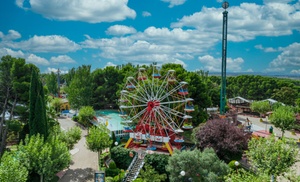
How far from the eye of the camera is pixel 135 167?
23422mm

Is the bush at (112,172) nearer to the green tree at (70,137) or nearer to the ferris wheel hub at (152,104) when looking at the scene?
the green tree at (70,137)

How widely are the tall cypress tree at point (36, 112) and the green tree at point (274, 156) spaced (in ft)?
58.1

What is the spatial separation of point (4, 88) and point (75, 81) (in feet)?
63.4

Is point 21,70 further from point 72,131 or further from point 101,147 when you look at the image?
point 101,147

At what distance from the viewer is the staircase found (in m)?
22.1

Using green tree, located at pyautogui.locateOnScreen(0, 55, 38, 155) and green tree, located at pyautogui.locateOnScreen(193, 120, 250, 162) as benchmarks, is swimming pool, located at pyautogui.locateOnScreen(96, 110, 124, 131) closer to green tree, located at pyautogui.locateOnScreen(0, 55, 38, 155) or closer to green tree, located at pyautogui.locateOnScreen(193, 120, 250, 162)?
green tree, located at pyautogui.locateOnScreen(0, 55, 38, 155)

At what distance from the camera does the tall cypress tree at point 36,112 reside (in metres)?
23.2

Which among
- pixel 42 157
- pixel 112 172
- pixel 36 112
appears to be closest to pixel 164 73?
pixel 112 172

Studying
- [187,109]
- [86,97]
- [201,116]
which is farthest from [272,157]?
[86,97]

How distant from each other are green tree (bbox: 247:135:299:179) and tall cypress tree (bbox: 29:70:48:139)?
697 inches

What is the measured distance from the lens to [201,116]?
35562 mm

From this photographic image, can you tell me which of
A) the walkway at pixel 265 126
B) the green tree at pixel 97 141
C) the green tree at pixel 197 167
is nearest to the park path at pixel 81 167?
the green tree at pixel 97 141

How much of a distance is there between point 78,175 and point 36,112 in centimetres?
681

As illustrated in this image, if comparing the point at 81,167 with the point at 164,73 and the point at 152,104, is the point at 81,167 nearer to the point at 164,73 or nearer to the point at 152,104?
the point at 152,104
